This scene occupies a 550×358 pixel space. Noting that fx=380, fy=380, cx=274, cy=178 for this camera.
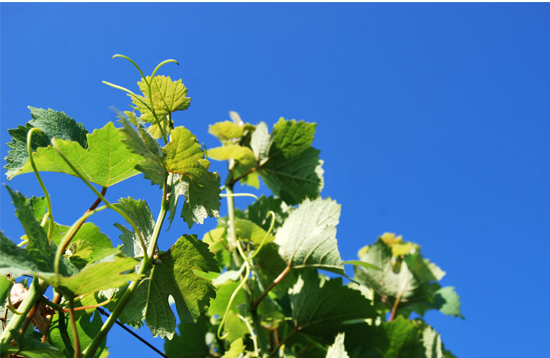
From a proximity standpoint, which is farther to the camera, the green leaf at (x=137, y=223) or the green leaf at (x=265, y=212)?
the green leaf at (x=265, y=212)

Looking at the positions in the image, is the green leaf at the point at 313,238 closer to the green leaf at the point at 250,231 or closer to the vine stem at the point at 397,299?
the green leaf at the point at 250,231

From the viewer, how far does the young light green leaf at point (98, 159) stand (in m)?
0.58

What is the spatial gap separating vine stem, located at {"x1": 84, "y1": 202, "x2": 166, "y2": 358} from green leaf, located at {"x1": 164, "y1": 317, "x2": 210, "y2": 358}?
0.91 m

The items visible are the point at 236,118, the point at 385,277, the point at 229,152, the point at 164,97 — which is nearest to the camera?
the point at 164,97

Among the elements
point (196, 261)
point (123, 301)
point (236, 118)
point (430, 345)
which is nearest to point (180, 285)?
point (196, 261)

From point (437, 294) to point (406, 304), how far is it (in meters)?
0.33

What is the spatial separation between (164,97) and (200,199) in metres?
0.18

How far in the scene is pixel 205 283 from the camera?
0.63 m

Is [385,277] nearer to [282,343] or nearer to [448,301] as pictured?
[448,301]

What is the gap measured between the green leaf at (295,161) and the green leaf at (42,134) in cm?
70

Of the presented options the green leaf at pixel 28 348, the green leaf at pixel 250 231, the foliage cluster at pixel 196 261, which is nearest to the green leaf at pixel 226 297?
the foliage cluster at pixel 196 261

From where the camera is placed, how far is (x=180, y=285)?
2.05ft

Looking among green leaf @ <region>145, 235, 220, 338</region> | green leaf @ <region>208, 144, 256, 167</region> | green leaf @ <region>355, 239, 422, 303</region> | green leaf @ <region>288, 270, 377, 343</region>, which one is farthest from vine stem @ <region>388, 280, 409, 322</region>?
green leaf @ <region>145, 235, 220, 338</region>

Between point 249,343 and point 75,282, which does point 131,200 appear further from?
point 249,343
